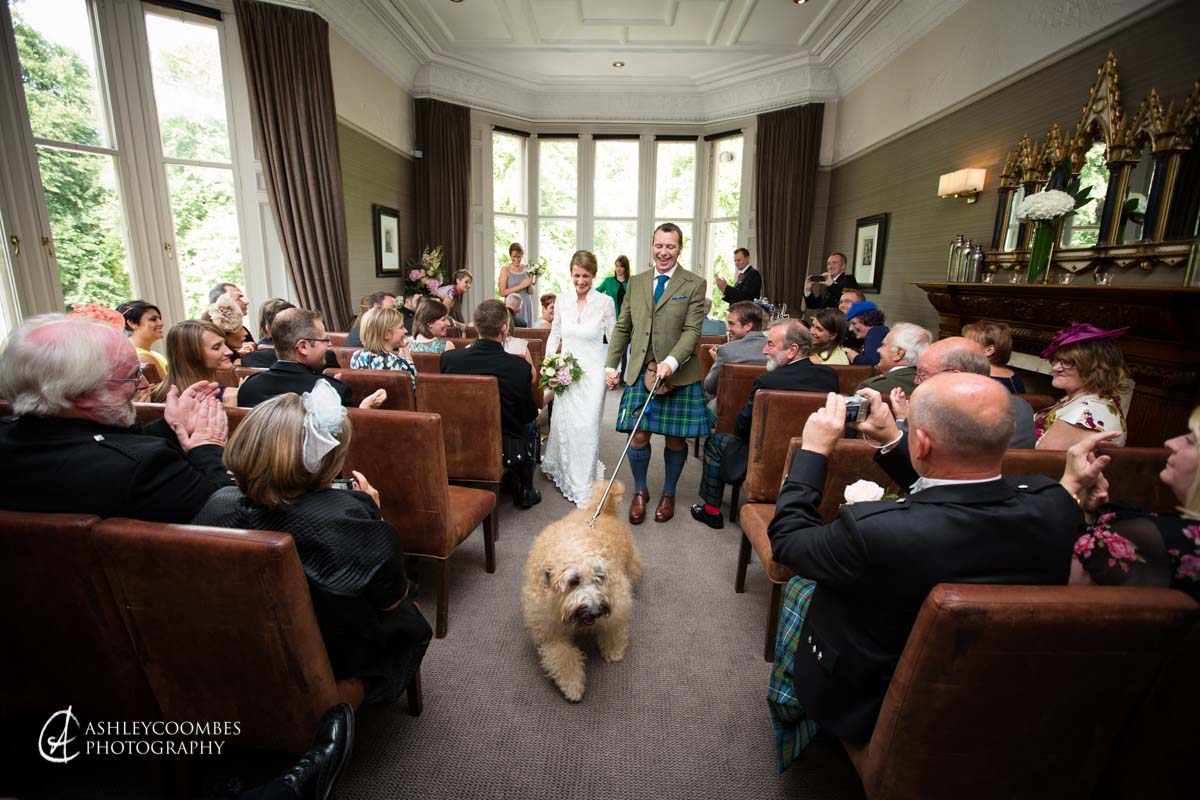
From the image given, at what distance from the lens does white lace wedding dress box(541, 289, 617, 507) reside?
3.40 metres

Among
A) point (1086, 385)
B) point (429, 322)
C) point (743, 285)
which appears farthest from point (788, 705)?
point (743, 285)

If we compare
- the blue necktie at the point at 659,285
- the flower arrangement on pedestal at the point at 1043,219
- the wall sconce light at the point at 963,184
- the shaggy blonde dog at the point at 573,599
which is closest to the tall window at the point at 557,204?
the wall sconce light at the point at 963,184

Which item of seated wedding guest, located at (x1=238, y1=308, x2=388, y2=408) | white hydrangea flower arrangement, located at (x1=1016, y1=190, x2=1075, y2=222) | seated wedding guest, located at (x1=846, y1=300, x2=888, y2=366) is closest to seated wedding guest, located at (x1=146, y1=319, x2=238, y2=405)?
seated wedding guest, located at (x1=238, y1=308, x2=388, y2=408)

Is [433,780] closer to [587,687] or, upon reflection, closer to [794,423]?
[587,687]

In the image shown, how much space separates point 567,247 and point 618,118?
7.13 feet

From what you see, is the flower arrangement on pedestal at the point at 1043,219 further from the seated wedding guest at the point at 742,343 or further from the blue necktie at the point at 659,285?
the blue necktie at the point at 659,285

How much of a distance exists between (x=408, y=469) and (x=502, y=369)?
1.10 m

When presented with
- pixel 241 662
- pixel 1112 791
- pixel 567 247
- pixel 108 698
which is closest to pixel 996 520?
pixel 1112 791

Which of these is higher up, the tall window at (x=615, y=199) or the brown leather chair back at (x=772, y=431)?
the tall window at (x=615, y=199)

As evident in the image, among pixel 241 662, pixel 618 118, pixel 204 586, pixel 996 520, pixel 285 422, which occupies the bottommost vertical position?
pixel 241 662

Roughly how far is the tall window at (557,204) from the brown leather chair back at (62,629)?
837cm

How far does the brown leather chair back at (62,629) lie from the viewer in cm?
104

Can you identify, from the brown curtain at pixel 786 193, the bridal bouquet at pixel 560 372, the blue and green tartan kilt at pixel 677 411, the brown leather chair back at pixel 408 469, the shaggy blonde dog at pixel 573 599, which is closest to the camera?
the shaggy blonde dog at pixel 573 599

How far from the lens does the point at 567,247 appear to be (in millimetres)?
9078
